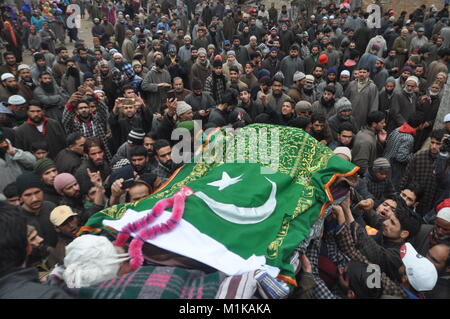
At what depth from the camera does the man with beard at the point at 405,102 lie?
6117mm

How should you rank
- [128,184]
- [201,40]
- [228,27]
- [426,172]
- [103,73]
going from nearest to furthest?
[128,184] → [426,172] → [103,73] → [201,40] → [228,27]

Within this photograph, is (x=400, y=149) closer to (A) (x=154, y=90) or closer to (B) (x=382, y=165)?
(B) (x=382, y=165)

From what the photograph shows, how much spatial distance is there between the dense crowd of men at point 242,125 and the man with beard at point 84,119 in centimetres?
2

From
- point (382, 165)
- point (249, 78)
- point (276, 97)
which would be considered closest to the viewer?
point (382, 165)

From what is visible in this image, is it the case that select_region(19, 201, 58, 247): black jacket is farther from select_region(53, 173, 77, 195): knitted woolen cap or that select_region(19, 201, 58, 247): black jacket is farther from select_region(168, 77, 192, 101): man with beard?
select_region(168, 77, 192, 101): man with beard

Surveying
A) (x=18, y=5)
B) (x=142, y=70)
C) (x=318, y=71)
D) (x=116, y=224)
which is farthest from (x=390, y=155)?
(x=18, y=5)

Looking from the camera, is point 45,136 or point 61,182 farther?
point 45,136

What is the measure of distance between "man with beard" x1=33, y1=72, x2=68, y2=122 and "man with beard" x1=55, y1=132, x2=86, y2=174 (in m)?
2.07

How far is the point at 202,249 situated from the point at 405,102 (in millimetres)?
5203

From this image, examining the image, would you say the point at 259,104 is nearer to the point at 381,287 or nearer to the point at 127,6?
the point at 381,287

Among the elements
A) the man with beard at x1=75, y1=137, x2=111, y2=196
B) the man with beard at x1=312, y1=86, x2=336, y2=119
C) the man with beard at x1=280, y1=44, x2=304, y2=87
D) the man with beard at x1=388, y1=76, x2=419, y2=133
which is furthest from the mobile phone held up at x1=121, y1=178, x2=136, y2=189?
the man with beard at x1=280, y1=44, x2=304, y2=87

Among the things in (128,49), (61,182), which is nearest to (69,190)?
(61,182)

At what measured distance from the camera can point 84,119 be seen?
5145 mm

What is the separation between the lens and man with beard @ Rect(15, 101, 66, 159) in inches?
192
